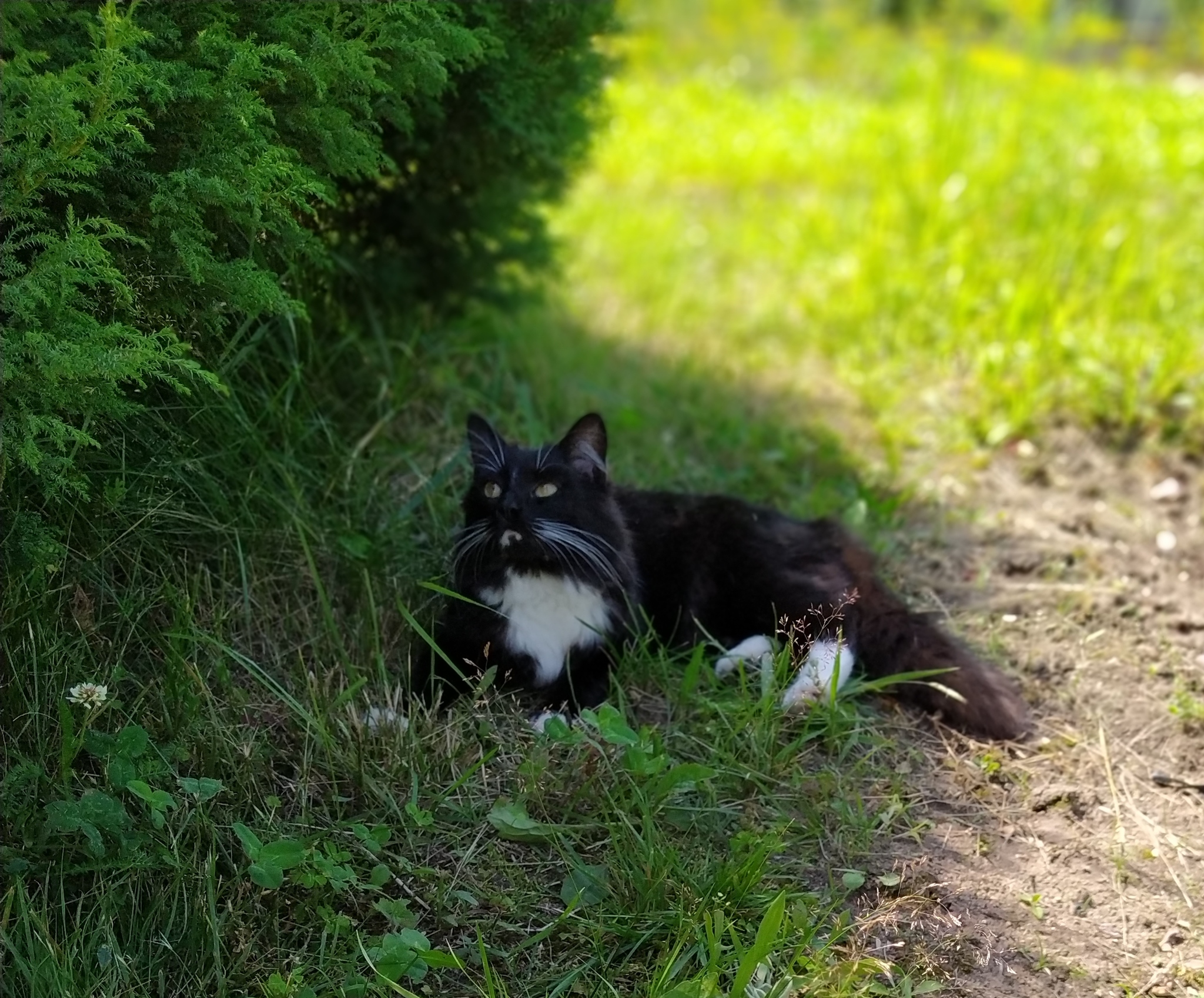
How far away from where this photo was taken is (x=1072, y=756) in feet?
10.4

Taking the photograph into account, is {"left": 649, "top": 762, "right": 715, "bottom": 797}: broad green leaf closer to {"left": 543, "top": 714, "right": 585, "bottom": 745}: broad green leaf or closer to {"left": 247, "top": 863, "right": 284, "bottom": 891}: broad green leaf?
{"left": 543, "top": 714, "right": 585, "bottom": 745}: broad green leaf

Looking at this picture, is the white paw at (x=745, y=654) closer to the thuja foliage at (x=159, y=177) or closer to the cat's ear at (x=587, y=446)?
the cat's ear at (x=587, y=446)

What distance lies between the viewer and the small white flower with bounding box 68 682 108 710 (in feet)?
8.41

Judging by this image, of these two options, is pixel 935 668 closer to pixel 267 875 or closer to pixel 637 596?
pixel 637 596

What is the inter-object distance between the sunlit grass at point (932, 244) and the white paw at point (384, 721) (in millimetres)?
2544

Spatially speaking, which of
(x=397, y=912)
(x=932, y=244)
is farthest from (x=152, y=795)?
(x=932, y=244)

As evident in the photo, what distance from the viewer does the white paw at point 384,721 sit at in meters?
2.85

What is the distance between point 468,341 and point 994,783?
2.50 metres

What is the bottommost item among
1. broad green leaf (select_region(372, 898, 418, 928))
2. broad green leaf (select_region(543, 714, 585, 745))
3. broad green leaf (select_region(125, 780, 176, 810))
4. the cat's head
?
broad green leaf (select_region(372, 898, 418, 928))

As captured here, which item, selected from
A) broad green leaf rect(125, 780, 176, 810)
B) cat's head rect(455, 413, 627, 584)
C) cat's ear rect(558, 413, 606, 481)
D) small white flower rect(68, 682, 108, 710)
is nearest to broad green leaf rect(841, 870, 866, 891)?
cat's head rect(455, 413, 627, 584)

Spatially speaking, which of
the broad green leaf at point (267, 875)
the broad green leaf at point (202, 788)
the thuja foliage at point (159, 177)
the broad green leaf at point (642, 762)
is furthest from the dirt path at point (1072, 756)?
the thuja foliage at point (159, 177)

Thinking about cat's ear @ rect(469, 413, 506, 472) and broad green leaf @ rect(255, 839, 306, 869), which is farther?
cat's ear @ rect(469, 413, 506, 472)

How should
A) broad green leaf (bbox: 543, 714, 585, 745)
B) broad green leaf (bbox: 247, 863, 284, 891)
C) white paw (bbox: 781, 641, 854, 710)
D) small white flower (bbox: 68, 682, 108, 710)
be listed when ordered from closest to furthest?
broad green leaf (bbox: 247, 863, 284, 891) < small white flower (bbox: 68, 682, 108, 710) < broad green leaf (bbox: 543, 714, 585, 745) < white paw (bbox: 781, 641, 854, 710)

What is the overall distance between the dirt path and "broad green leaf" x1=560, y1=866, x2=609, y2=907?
1.82 feet
